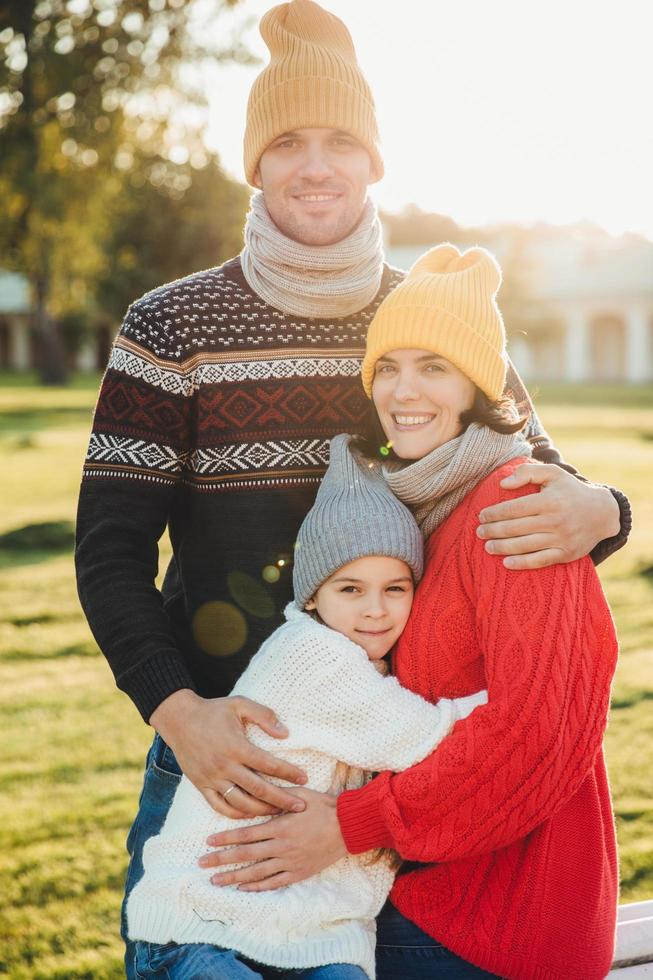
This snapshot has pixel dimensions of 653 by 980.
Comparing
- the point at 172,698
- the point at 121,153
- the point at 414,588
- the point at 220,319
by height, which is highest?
the point at 121,153

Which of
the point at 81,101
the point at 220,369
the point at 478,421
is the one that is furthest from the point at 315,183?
the point at 81,101

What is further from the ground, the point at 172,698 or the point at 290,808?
the point at 172,698

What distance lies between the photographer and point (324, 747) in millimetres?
2074

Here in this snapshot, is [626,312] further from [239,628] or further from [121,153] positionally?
[239,628]

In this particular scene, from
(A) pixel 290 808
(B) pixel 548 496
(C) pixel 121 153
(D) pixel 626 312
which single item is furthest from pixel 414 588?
(D) pixel 626 312

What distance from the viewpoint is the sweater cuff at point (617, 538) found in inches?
93.4

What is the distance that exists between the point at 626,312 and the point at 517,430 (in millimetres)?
55666

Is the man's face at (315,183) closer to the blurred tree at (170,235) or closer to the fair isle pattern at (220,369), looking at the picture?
the fair isle pattern at (220,369)

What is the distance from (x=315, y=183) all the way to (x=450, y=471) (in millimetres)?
951

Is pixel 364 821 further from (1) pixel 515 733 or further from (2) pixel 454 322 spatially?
(2) pixel 454 322


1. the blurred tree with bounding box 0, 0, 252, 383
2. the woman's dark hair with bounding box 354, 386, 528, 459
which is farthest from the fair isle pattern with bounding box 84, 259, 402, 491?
the blurred tree with bounding box 0, 0, 252, 383

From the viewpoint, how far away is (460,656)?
2.11m

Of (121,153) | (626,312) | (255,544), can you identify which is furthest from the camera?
(626,312)

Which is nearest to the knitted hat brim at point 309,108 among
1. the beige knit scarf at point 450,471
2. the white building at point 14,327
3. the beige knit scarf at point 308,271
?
the beige knit scarf at point 308,271
